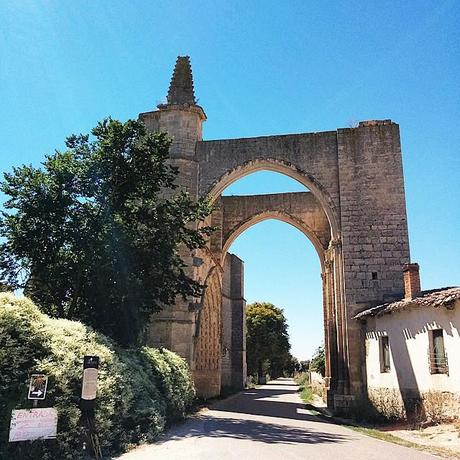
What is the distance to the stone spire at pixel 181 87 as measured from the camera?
65.3 feet

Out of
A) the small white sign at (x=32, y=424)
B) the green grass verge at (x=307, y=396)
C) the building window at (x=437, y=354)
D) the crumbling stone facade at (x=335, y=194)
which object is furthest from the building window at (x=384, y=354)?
the small white sign at (x=32, y=424)

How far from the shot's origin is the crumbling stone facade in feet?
54.5

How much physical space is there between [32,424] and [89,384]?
0.98 meters

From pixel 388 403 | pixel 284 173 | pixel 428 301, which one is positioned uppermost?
pixel 284 173

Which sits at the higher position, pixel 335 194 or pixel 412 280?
pixel 335 194

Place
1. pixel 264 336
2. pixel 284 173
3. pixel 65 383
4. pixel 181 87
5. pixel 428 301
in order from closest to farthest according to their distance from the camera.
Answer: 1. pixel 65 383
2. pixel 428 301
3. pixel 284 173
4. pixel 181 87
5. pixel 264 336

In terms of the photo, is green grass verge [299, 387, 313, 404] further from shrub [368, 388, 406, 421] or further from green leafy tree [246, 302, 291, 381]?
green leafy tree [246, 302, 291, 381]

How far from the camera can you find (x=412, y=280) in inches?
535

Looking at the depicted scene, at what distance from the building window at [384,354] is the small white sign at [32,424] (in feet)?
34.6

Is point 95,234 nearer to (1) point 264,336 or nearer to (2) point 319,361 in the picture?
(2) point 319,361

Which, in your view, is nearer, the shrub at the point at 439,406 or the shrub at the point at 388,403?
the shrub at the point at 439,406

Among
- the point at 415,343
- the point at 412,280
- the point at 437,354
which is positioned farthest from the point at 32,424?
the point at 412,280

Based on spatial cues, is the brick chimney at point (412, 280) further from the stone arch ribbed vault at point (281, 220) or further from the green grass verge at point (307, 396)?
the stone arch ribbed vault at point (281, 220)

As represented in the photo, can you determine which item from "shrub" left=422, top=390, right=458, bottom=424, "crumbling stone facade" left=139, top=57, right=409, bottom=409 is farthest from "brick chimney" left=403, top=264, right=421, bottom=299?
"shrub" left=422, top=390, right=458, bottom=424
